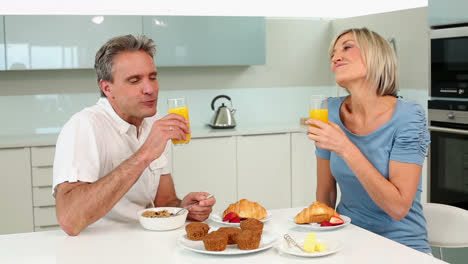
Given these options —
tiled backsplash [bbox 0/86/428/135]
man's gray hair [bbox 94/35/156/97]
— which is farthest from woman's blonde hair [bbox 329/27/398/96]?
tiled backsplash [bbox 0/86/428/135]

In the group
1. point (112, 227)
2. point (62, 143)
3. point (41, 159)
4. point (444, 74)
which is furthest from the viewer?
point (41, 159)

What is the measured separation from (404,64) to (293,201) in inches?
51.8

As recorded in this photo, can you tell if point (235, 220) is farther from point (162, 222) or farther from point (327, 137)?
point (327, 137)

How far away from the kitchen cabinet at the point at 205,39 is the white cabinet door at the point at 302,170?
732 millimetres

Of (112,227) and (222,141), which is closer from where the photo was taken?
(112,227)

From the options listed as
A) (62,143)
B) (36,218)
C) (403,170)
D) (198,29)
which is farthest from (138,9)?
(403,170)

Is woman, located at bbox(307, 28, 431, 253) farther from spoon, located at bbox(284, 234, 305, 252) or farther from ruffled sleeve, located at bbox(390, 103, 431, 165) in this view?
spoon, located at bbox(284, 234, 305, 252)

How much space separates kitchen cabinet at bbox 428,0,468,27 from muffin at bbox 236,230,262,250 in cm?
212

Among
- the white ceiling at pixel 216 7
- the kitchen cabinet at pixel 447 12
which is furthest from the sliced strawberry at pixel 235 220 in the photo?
the white ceiling at pixel 216 7

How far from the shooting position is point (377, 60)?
212 centimetres

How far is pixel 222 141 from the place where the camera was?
443 cm

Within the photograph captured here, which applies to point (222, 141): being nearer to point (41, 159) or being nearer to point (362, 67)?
point (41, 159)

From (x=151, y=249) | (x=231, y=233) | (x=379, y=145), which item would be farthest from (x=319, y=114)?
(x=151, y=249)

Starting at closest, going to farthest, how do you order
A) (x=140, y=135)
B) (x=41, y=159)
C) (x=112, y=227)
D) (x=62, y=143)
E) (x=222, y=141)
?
1. (x=112, y=227)
2. (x=62, y=143)
3. (x=140, y=135)
4. (x=41, y=159)
5. (x=222, y=141)
